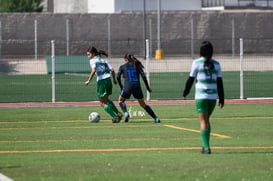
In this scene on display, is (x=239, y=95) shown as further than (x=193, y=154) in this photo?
Yes

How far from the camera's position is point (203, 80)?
14.8 meters

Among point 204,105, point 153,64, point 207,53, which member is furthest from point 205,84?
point 153,64

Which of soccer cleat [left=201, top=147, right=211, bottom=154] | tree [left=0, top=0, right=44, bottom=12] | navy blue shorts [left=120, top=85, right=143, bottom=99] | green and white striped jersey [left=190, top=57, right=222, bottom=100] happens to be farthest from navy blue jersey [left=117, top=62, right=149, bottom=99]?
tree [left=0, top=0, right=44, bottom=12]

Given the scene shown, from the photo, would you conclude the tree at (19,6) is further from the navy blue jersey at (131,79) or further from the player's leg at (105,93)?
the navy blue jersey at (131,79)

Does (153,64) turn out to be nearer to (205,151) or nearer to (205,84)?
(205,84)

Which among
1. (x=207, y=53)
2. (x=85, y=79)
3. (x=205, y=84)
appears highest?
(x=207, y=53)

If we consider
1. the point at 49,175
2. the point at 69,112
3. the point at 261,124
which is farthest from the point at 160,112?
the point at 49,175

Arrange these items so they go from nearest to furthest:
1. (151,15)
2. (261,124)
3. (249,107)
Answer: (261,124)
(249,107)
(151,15)

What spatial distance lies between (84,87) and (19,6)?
4172 centimetres

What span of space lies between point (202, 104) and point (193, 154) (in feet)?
2.73

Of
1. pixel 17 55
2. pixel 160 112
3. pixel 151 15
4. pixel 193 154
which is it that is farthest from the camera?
pixel 151 15

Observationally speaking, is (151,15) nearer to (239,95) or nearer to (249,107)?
(239,95)

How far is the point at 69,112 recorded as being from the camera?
25.8 meters

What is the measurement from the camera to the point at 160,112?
2544cm
